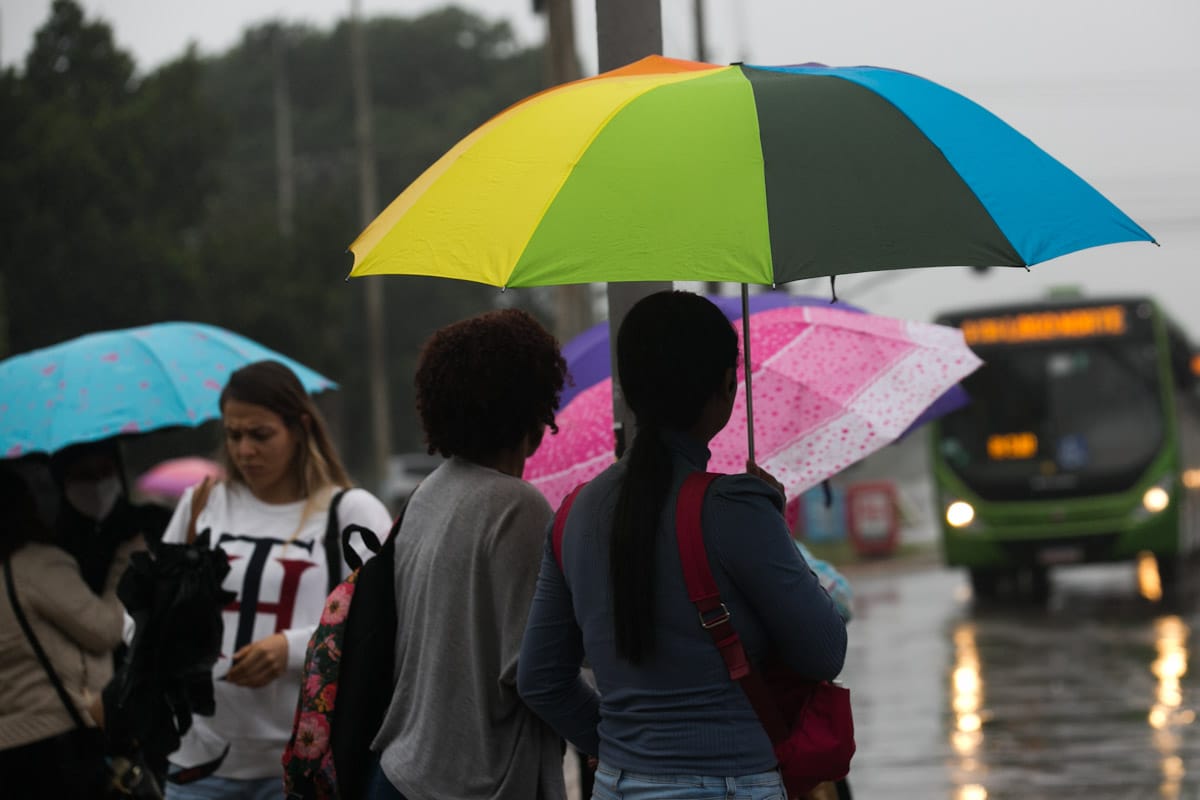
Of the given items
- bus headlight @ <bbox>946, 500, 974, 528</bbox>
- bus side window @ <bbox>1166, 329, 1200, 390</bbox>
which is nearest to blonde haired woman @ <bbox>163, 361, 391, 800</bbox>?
bus headlight @ <bbox>946, 500, 974, 528</bbox>

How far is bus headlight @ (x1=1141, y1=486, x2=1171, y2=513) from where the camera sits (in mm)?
18422

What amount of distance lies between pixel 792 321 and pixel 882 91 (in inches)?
51.5

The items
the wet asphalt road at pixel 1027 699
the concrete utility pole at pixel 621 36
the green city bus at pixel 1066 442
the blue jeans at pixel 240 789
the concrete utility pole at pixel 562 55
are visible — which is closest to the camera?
the concrete utility pole at pixel 621 36

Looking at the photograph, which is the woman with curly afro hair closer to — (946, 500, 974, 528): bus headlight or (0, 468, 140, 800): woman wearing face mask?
(0, 468, 140, 800): woman wearing face mask

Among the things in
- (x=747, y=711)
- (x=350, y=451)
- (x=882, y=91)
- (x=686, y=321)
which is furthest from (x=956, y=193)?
(x=350, y=451)

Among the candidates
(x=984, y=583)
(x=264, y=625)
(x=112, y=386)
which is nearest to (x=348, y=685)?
(x=264, y=625)

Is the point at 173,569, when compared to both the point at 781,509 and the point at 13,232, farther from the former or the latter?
the point at 13,232

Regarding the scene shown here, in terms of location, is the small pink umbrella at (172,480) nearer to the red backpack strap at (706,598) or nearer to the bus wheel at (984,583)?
the bus wheel at (984,583)

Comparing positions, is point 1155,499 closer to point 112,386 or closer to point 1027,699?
point 1027,699

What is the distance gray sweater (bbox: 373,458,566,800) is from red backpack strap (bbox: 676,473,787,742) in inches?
18.2

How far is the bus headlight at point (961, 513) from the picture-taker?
1895 centimetres

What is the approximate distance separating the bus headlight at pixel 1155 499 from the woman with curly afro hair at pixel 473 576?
16278 mm

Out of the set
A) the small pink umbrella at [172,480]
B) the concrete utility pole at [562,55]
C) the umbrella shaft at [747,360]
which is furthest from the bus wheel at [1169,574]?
the umbrella shaft at [747,360]

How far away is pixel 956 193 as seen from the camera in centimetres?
308
